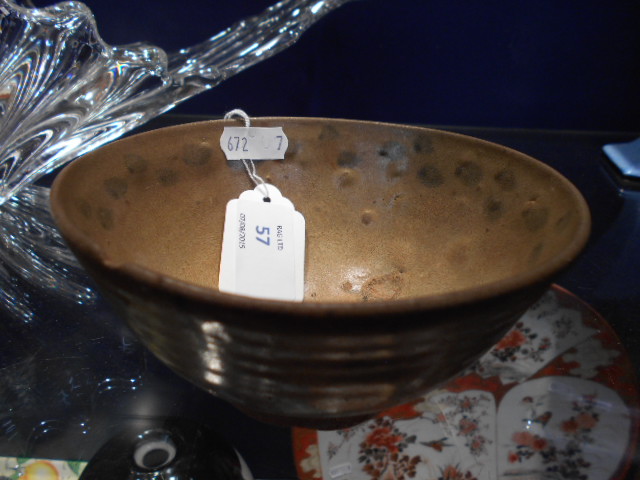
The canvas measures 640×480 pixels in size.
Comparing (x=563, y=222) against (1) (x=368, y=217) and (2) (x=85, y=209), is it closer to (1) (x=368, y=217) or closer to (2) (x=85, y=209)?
(1) (x=368, y=217)

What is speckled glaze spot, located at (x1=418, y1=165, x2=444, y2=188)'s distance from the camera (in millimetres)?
565

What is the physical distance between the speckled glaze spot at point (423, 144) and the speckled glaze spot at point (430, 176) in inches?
0.7

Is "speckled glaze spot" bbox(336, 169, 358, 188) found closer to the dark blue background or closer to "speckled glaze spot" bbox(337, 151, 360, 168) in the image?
"speckled glaze spot" bbox(337, 151, 360, 168)

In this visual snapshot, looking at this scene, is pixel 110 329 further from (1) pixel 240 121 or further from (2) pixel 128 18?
(2) pixel 128 18

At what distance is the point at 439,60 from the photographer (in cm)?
101

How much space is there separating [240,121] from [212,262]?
151mm

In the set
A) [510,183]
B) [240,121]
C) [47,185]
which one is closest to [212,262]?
[240,121]

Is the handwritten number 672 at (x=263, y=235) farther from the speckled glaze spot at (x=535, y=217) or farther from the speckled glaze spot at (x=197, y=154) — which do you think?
the speckled glaze spot at (x=535, y=217)

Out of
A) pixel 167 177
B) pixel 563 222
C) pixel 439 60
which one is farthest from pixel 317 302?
pixel 439 60

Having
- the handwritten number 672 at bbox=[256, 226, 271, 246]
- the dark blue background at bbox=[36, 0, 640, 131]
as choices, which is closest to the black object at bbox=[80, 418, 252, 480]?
the handwritten number 672 at bbox=[256, 226, 271, 246]

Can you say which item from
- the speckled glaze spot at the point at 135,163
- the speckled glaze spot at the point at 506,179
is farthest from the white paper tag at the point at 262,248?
the speckled glaze spot at the point at 506,179

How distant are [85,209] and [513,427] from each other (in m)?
0.47

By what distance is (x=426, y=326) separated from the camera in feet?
0.89

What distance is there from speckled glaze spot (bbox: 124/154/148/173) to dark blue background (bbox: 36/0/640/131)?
21.8 inches
